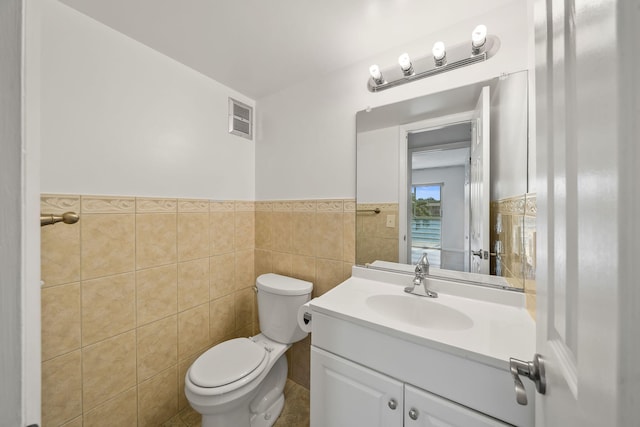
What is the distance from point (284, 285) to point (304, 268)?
19 centimetres

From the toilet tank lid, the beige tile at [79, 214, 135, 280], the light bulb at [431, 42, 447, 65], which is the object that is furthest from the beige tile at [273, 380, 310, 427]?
the light bulb at [431, 42, 447, 65]

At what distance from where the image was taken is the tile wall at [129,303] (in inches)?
38.9

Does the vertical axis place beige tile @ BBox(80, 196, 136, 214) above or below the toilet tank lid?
above

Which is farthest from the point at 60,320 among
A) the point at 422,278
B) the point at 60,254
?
the point at 422,278

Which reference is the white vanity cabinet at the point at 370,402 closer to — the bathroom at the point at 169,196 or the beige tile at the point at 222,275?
the bathroom at the point at 169,196

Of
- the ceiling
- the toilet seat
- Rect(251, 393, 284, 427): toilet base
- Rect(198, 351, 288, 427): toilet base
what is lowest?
Rect(251, 393, 284, 427): toilet base

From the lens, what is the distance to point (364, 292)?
116 cm

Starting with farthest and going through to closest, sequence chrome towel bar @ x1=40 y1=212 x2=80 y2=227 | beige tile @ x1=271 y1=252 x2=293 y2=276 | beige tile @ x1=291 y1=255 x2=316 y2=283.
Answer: beige tile @ x1=271 y1=252 x2=293 y2=276 < beige tile @ x1=291 y1=255 x2=316 y2=283 < chrome towel bar @ x1=40 y1=212 x2=80 y2=227

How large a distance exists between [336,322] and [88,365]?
1.18 meters

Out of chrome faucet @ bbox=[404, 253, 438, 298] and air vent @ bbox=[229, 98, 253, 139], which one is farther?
air vent @ bbox=[229, 98, 253, 139]

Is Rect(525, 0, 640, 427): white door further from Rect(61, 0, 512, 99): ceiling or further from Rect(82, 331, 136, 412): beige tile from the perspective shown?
Rect(82, 331, 136, 412): beige tile

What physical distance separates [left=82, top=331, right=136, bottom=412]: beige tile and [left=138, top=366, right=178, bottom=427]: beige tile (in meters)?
0.10
